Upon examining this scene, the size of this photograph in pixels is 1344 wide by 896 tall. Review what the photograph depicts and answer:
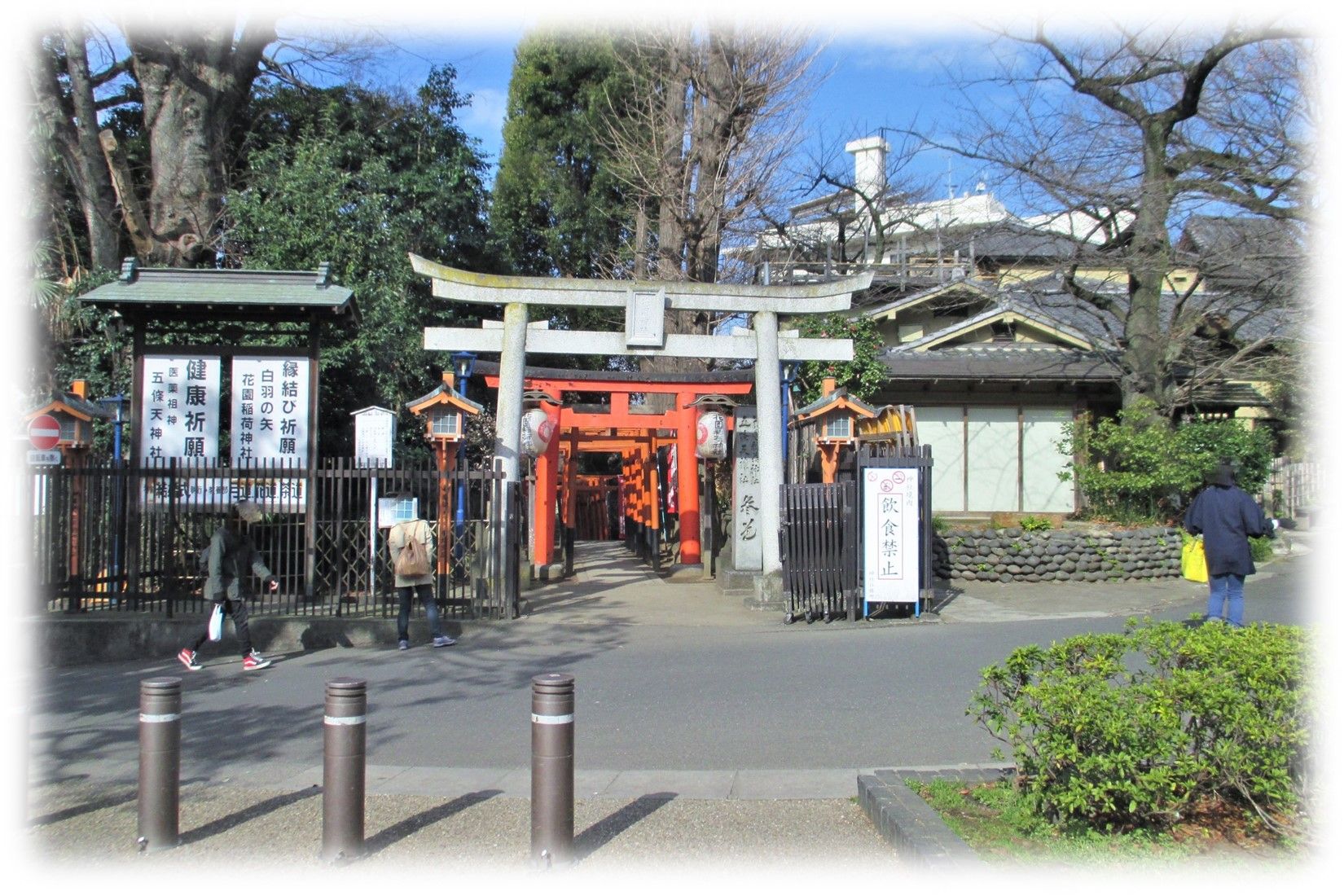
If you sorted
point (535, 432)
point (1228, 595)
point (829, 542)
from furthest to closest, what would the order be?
point (535, 432) < point (829, 542) < point (1228, 595)

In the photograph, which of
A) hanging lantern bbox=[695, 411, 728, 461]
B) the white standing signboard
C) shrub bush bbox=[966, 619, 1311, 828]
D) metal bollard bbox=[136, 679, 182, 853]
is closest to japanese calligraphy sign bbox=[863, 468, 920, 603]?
hanging lantern bbox=[695, 411, 728, 461]

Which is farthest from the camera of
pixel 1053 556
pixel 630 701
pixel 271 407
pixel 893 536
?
pixel 1053 556

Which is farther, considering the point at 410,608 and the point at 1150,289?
the point at 1150,289

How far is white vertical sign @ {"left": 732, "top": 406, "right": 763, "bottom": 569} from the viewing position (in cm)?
1594

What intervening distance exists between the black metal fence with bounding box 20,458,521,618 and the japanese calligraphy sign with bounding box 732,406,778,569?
4235mm

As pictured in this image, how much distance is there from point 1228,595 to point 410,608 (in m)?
8.37

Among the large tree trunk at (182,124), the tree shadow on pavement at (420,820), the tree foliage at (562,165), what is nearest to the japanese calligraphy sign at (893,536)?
the tree shadow on pavement at (420,820)

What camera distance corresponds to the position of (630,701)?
8688 millimetres

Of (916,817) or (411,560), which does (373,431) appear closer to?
(411,560)

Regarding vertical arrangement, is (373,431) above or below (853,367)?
below

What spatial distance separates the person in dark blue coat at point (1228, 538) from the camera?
33.4ft

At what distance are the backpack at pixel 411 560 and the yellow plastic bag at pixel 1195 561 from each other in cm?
822

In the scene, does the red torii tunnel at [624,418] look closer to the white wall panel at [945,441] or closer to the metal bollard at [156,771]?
the white wall panel at [945,441]

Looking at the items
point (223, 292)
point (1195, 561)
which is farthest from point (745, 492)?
point (223, 292)
